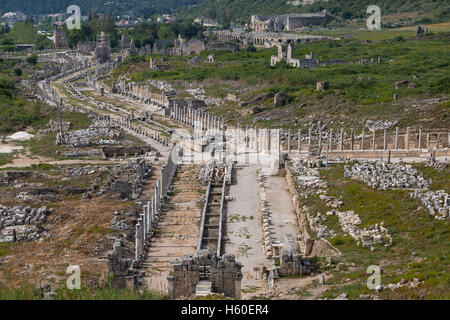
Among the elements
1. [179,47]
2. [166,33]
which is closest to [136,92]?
[179,47]

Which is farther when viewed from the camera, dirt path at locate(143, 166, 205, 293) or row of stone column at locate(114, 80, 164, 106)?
row of stone column at locate(114, 80, 164, 106)

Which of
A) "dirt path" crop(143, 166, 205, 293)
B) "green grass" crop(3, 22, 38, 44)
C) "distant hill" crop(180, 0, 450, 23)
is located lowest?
"dirt path" crop(143, 166, 205, 293)

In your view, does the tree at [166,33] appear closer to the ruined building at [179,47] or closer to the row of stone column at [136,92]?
the ruined building at [179,47]

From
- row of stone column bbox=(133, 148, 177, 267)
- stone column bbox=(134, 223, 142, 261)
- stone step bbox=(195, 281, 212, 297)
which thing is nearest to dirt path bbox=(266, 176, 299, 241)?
row of stone column bbox=(133, 148, 177, 267)

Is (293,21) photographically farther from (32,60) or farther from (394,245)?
(394,245)

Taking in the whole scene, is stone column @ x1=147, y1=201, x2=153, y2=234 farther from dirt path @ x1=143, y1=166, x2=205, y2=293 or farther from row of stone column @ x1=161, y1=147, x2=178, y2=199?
row of stone column @ x1=161, y1=147, x2=178, y2=199

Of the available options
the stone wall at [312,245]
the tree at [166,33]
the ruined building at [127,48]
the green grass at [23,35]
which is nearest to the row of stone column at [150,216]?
the stone wall at [312,245]

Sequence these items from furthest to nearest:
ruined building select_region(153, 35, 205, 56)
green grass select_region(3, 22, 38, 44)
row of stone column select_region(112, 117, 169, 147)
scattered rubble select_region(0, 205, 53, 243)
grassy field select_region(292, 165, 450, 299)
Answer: green grass select_region(3, 22, 38, 44)
ruined building select_region(153, 35, 205, 56)
row of stone column select_region(112, 117, 169, 147)
scattered rubble select_region(0, 205, 53, 243)
grassy field select_region(292, 165, 450, 299)
